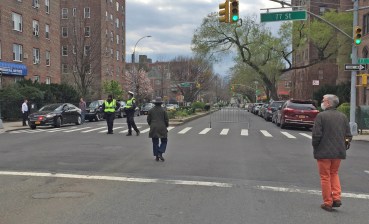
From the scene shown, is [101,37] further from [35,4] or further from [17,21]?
[17,21]

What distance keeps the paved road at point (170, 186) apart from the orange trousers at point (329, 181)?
0.76ft

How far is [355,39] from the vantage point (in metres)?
19.0

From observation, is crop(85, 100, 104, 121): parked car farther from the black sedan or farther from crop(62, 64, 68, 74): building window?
crop(62, 64, 68, 74): building window

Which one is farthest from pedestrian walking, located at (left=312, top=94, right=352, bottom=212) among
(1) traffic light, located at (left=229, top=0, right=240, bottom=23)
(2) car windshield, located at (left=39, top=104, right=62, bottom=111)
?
(2) car windshield, located at (left=39, top=104, right=62, bottom=111)

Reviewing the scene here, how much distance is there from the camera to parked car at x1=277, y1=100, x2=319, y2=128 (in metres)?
22.8

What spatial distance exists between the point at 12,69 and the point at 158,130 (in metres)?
28.3

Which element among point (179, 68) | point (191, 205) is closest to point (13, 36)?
point (191, 205)

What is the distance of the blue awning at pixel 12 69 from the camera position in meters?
33.1

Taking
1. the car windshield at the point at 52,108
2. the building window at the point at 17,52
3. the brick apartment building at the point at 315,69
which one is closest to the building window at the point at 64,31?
the building window at the point at 17,52

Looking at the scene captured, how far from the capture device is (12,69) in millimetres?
34688

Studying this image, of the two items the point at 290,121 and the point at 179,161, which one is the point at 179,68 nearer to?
the point at 290,121

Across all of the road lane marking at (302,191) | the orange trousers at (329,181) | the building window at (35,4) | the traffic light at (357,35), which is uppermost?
the building window at (35,4)

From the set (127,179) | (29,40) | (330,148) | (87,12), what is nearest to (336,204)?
(330,148)

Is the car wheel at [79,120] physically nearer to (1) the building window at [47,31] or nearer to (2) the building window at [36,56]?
(2) the building window at [36,56]
